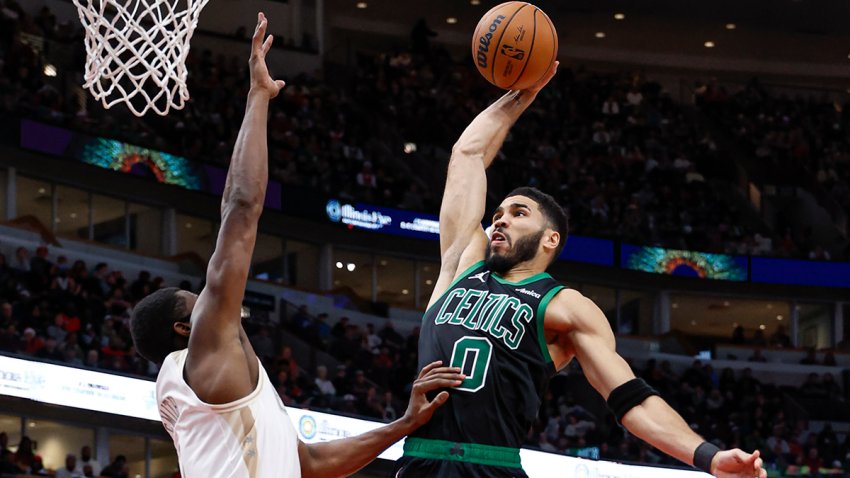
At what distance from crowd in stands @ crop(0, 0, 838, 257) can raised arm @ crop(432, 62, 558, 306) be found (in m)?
16.1

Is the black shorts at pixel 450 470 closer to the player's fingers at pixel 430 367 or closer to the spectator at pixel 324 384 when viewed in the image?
the player's fingers at pixel 430 367

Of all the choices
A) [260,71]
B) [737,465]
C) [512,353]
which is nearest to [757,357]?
[512,353]

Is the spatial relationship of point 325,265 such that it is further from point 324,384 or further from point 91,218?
point 324,384

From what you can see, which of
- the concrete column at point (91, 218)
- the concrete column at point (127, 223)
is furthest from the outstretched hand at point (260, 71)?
the concrete column at point (127, 223)

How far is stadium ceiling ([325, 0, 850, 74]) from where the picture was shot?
31709 millimetres

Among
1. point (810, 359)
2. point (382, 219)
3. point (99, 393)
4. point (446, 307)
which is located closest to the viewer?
point (446, 307)

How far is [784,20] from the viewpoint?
33.4 meters

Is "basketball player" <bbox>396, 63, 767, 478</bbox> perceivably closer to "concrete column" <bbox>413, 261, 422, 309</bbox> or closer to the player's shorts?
the player's shorts

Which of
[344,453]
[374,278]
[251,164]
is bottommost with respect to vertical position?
[374,278]

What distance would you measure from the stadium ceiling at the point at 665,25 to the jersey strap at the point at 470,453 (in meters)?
26.6

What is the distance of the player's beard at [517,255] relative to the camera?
5.25m

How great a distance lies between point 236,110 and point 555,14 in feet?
37.8

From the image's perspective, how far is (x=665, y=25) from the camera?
33.8m

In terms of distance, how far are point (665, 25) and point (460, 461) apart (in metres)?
30.4
